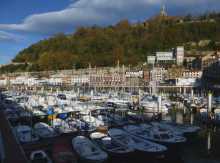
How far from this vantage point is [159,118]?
2350 cm

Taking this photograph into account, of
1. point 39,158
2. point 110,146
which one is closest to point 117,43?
point 110,146

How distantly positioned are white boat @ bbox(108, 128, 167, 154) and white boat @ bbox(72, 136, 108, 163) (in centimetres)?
186

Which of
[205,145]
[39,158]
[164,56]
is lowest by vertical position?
[205,145]

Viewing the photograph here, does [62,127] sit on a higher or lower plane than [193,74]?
lower

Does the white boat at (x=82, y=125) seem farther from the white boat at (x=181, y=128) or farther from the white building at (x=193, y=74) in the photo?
the white building at (x=193, y=74)

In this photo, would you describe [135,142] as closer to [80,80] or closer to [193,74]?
[80,80]

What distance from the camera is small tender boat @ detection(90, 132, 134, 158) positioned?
577 inches

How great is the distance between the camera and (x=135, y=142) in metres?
16.3

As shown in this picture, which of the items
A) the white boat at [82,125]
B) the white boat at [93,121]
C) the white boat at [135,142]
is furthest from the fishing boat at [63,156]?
the white boat at [93,121]

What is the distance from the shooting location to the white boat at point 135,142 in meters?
15.1

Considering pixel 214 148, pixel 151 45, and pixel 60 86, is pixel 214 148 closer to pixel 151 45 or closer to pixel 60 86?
pixel 60 86

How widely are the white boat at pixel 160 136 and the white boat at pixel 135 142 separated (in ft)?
2.45

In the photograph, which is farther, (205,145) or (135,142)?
(205,145)

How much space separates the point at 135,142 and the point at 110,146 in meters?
1.71
